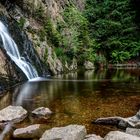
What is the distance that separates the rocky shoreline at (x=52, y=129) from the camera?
887cm

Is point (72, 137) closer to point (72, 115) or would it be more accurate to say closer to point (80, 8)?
point (72, 115)

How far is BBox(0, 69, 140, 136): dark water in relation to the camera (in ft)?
38.7

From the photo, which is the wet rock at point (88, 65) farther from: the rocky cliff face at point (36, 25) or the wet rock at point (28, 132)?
the wet rock at point (28, 132)

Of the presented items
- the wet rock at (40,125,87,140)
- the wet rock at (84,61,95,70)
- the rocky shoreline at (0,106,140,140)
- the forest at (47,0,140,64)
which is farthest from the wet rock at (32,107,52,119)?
the wet rock at (84,61,95,70)

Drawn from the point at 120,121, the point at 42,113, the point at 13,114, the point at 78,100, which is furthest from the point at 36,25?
the point at 120,121

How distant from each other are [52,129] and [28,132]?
0.81 m

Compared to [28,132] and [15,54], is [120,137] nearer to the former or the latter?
[28,132]

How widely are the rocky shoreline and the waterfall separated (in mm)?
10260

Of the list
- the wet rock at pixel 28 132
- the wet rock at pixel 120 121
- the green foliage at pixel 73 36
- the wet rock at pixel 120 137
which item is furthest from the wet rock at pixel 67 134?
the green foliage at pixel 73 36

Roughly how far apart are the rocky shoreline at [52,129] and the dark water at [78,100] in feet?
1.12

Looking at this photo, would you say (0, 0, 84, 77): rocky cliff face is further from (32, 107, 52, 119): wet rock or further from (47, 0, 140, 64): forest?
(32, 107, 52, 119): wet rock

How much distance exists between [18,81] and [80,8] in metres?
27.2

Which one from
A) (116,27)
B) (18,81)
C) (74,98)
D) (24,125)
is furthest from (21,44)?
(116,27)

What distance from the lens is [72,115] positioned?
40.1ft
